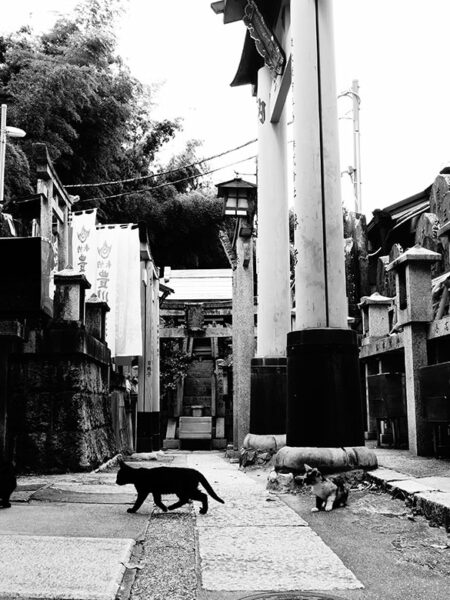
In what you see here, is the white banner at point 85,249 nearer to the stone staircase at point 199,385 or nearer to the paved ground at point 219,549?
the paved ground at point 219,549

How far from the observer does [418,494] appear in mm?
4516

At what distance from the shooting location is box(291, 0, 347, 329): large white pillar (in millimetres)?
6109

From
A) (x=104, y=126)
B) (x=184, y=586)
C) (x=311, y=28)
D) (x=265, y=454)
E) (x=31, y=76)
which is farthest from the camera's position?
(x=104, y=126)

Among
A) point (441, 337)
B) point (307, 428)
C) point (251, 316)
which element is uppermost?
point (251, 316)

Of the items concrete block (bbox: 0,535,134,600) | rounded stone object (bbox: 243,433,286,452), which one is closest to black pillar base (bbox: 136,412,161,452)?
rounded stone object (bbox: 243,433,286,452)

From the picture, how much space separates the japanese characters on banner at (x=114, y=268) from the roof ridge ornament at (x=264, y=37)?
6.97 metres

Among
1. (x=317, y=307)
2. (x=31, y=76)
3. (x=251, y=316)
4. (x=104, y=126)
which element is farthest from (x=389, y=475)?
(x=104, y=126)

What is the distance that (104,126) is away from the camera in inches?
961

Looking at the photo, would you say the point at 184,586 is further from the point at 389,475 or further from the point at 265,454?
the point at 265,454

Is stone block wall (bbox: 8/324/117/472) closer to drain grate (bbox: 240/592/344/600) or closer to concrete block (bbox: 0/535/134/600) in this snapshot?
concrete block (bbox: 0/535/134/600)

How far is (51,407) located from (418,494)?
453 cm

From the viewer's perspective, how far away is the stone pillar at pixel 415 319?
314 inches

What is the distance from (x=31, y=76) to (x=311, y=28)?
16990mm

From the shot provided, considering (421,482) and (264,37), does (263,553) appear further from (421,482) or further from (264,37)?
(264,37)
